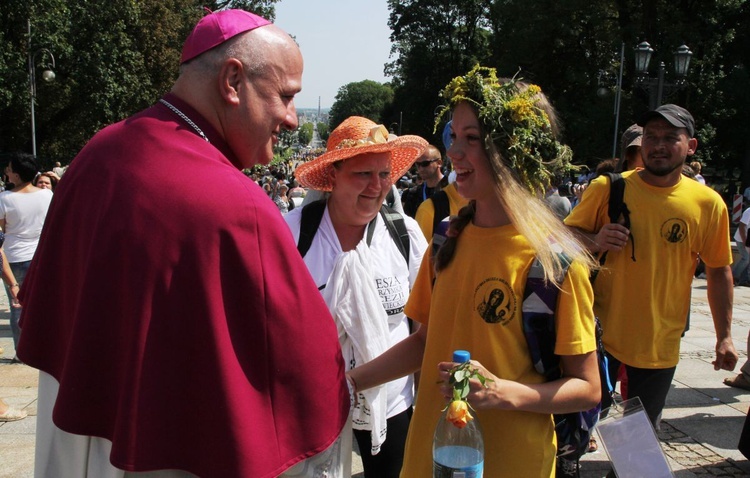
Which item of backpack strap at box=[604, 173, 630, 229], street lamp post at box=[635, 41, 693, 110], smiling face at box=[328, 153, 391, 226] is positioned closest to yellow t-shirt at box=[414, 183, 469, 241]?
backpack strap at box=[604, 173, 630, 229]

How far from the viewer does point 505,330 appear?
6.46 feet

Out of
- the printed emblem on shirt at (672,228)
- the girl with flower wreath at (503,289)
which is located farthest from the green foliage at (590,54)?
the girl with flower wreath at (503,289)

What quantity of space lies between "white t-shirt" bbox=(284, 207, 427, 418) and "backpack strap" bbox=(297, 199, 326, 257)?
0.06 ft

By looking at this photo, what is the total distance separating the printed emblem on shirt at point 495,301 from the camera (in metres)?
1.97

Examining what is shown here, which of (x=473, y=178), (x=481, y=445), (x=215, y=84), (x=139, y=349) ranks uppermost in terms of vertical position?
(x=215, y=84)

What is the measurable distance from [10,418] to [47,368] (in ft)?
13.3

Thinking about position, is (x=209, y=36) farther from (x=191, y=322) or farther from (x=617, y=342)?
(x=617, y=342)

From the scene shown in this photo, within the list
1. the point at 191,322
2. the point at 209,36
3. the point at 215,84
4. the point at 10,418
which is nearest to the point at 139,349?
the point at 191,322

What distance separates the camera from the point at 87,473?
5.06 feet

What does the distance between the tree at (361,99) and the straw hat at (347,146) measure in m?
122

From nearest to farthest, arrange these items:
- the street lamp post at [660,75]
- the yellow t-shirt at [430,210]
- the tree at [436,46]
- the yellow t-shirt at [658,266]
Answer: the yellow t-shirt at [658,266] → the yellow t-shirt at [430,210] → the street lamp post at [660,75] → the tree at [436,46]

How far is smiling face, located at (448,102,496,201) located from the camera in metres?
2.08

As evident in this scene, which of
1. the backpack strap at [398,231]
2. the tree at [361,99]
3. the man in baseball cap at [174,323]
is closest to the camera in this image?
the man in baseball cap at [174,323]

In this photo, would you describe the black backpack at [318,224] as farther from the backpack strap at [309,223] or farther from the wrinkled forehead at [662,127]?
the wrinkled forehead at [662,127]
